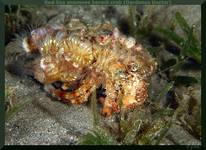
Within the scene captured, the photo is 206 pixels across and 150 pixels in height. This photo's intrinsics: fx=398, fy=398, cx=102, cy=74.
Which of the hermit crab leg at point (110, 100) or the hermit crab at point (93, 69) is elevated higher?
the hermit crab at point (93, 69)

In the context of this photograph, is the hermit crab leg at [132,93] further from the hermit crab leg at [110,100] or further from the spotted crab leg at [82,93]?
the spotted crab leg at [82,93]

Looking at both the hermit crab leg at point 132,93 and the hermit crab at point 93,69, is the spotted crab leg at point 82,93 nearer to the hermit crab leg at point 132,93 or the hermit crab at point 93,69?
the hermit crab at point 93,69

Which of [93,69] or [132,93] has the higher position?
[93,69]

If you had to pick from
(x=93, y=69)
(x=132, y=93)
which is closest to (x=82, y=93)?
(x=93, y=69)

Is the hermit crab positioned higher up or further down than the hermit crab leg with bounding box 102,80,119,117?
higher up

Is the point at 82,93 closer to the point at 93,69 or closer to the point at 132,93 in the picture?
the point at 93,69

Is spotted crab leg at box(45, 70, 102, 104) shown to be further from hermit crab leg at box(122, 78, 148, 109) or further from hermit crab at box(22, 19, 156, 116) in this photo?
hermit crab leg at box(122, 78, 148, 109)

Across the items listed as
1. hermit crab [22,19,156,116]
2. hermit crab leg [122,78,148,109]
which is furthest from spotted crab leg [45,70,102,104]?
hermit crab leg [122,78,148,109]

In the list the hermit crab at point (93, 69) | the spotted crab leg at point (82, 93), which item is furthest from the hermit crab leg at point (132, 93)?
the spotted crab leg at point (82, 93)
